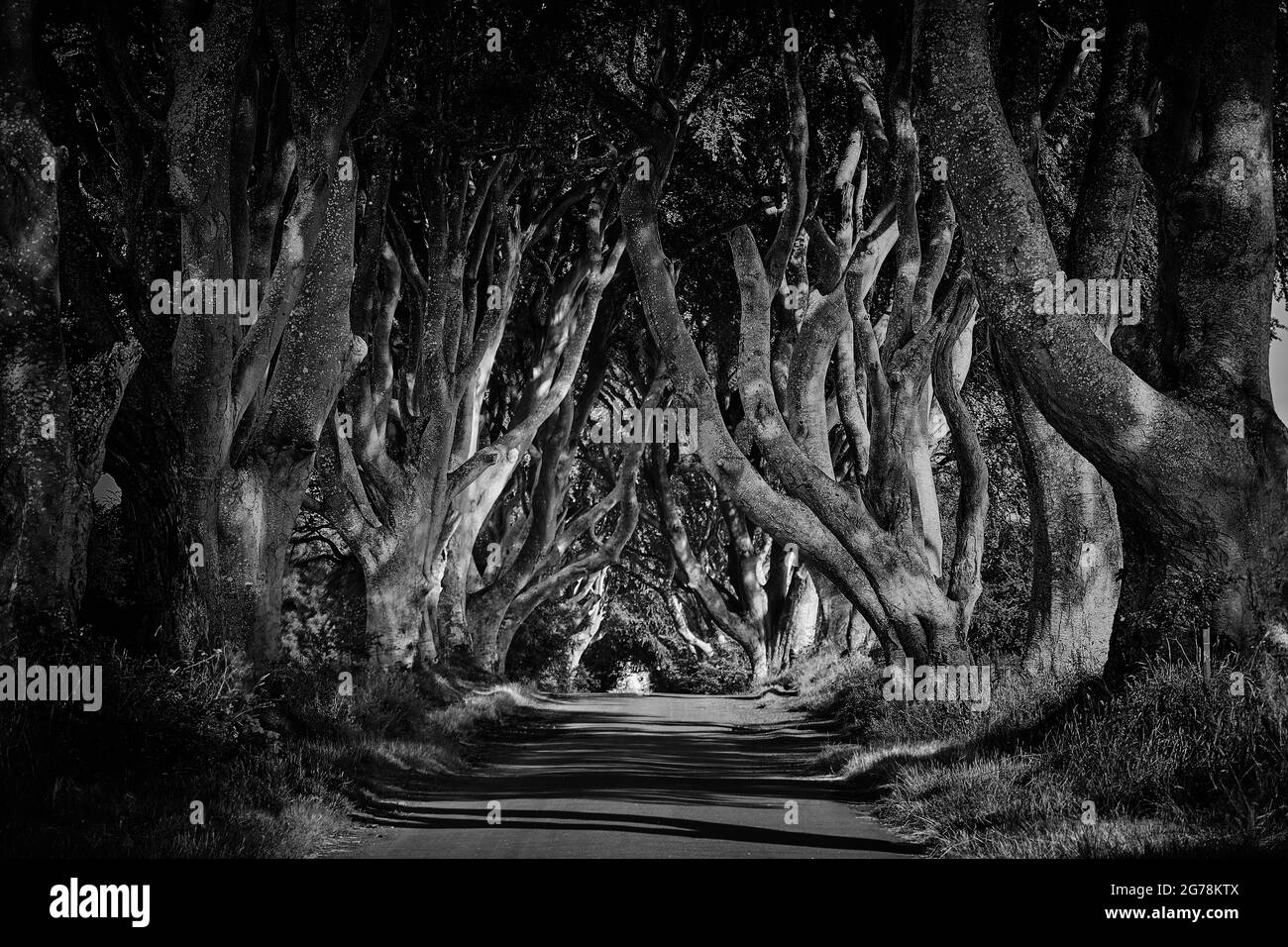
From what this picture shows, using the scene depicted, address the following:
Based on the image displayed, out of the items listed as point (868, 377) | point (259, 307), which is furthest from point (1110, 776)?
point (868, 377)

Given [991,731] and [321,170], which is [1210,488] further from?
[321,170]

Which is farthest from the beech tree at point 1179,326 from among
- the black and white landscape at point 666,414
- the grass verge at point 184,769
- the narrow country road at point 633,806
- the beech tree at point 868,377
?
the grass verge at point 184,769

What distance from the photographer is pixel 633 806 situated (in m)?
9.99

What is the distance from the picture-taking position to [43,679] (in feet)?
29.2

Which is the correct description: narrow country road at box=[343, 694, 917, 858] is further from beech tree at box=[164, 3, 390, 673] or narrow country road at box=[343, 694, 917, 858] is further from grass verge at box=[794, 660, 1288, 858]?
beech tree at box=[164, 3, 390, 673]

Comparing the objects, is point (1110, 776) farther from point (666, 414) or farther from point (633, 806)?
point (666, 414)

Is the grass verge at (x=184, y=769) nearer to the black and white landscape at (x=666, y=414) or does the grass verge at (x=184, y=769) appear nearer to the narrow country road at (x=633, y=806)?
the black and white landscape at (x=666, y=414)

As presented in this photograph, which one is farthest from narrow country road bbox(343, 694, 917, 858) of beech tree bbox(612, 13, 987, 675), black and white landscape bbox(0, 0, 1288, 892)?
beech tree bbox(612, 13, 987, 675)

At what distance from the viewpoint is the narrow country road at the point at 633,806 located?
26.2ft

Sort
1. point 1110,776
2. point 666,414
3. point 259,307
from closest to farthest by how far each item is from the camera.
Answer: point 1110,776, point 259,307, point 666,414

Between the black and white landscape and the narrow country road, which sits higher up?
the black and white landscape

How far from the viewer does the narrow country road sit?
314 inches

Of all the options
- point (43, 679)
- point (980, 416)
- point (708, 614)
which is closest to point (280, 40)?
point (43, 679)

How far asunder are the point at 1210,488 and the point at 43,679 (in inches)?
309
